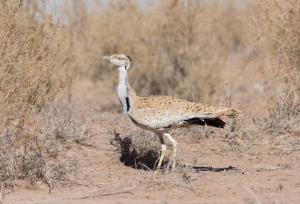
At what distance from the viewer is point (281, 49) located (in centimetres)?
960

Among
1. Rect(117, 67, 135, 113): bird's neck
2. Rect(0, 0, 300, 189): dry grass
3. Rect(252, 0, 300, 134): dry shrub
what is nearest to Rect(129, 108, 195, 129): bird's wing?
Rect(117, 67, 135, 113): bird's neck

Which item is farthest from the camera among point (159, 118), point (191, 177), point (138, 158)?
point (138, 158)

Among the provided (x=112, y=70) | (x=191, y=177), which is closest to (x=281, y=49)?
(x=191, y=177)

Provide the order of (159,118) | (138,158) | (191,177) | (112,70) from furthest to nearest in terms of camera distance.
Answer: (112,70)
(138,158)
(159,118)
(191,177)

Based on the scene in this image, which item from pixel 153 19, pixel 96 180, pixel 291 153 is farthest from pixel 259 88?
pixel 96 180

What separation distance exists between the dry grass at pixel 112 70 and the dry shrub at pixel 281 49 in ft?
0.04

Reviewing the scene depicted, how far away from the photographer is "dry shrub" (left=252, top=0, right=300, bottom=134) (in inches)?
371

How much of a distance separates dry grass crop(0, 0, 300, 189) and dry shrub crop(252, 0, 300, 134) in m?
0.01

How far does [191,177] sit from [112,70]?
749 centimetres

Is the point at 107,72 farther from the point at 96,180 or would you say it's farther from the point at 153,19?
the point at 96,180

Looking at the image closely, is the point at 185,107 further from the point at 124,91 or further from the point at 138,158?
the point at 138,158

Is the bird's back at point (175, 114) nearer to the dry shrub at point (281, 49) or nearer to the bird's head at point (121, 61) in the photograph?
the bird's head at point (121, 61)

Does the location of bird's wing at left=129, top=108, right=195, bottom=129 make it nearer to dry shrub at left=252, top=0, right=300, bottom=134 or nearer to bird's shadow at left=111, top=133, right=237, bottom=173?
bird's shadow at left=111, top=133, right=237, bottom=173

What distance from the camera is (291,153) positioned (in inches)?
325
